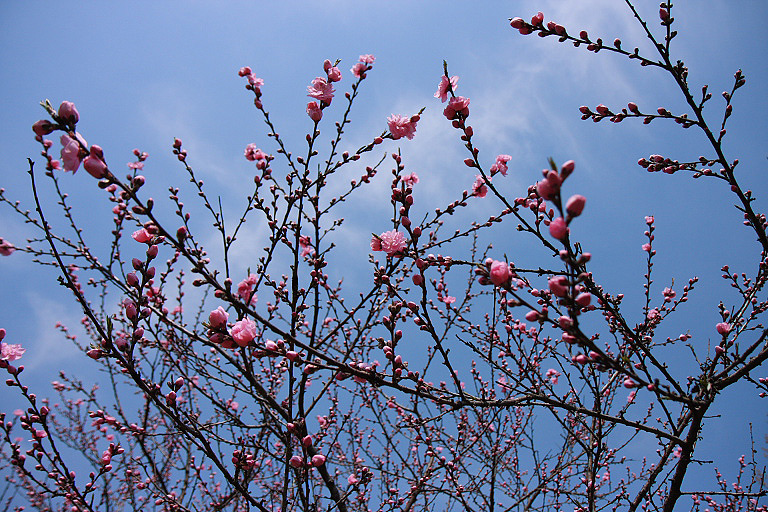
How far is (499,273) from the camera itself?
149cm

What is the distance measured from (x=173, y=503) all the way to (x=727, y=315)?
416cm

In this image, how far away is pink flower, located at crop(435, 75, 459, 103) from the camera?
2.35 m

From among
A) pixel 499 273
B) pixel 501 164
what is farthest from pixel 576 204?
pixel 501 164

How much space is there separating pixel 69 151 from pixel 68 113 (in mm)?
137

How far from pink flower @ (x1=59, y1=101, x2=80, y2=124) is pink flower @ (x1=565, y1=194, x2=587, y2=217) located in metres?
1.73

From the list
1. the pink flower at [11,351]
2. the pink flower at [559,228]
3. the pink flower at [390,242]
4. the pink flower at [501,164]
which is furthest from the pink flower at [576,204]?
the pink flower at [11,351]

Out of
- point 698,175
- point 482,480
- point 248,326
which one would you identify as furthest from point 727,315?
point 248,326

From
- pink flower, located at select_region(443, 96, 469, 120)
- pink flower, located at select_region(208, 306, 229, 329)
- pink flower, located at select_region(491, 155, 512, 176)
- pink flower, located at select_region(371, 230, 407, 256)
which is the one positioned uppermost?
pink flower, located at select_region(491, 155, 512, 176)

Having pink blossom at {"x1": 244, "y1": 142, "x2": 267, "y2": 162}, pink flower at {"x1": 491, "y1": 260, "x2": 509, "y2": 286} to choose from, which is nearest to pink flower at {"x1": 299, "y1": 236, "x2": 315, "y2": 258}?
pink blossom at {"x1": 244, "y1": 142, "x2": 267, "y2": 162}

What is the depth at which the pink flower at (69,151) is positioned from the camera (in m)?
1.43

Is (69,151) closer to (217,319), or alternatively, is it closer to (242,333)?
(217,319)

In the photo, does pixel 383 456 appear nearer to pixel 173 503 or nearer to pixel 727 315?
pixel 173 503

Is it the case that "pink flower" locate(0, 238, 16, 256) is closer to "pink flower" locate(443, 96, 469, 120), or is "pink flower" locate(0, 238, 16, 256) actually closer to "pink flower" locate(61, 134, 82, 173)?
"pink flower" locate(61, 134, 82, 173)

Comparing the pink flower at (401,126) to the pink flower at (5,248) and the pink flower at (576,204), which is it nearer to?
the pink flower at (576,204)
